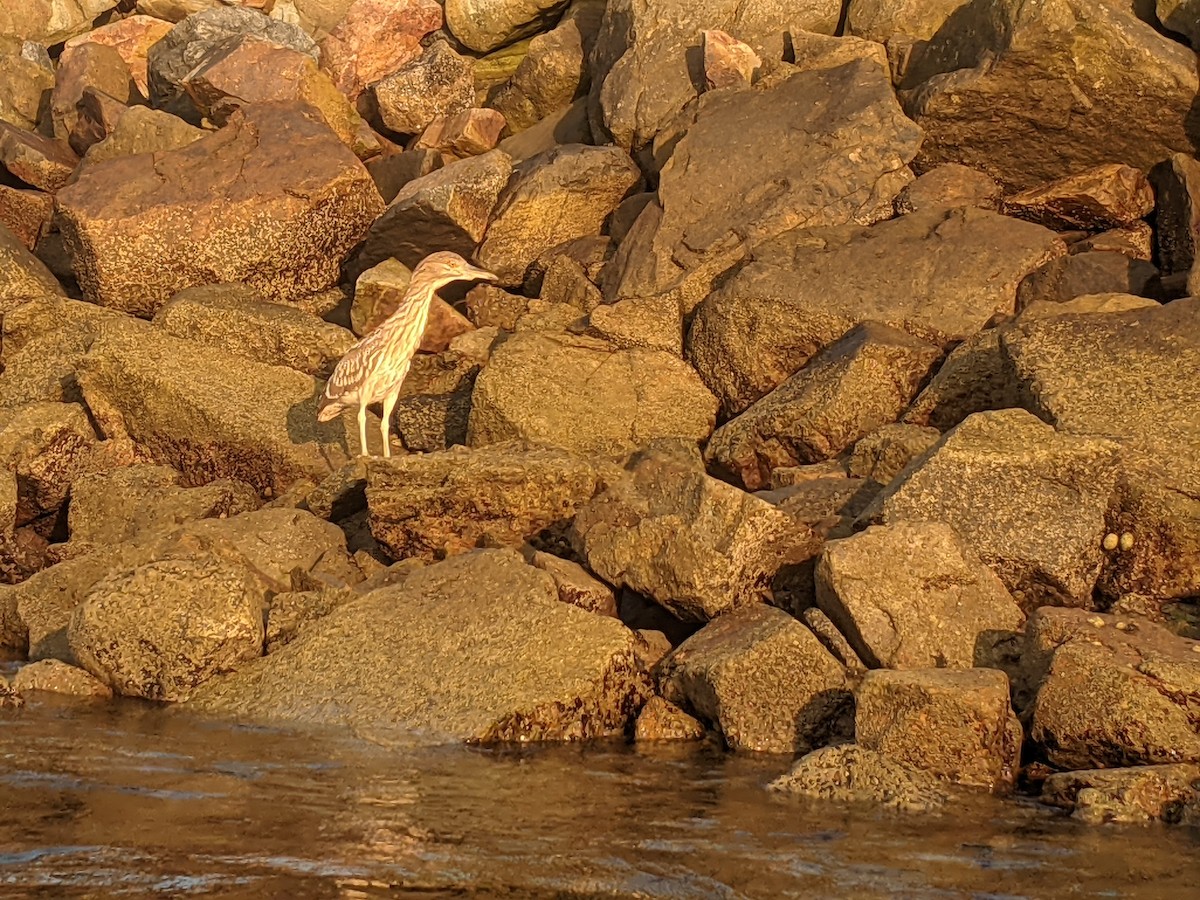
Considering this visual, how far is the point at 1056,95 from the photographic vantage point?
38.9ft

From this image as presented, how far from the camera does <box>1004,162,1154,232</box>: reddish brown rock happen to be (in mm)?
11719

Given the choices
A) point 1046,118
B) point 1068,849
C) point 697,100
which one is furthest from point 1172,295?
point 1068,849

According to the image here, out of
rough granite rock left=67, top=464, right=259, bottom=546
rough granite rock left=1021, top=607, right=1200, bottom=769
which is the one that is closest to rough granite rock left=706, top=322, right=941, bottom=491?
rough granite rock left=1021, top=607, right=1200, bottom=769

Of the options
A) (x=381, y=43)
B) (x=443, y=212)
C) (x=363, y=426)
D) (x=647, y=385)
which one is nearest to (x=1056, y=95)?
(x=647, y=385)

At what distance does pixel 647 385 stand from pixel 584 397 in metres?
0.51

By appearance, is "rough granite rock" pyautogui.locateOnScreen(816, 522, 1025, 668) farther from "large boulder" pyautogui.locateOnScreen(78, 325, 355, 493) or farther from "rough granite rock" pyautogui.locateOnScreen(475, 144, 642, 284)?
"rough granite rock" pyautogui.locateOnScreen(475, 144, 642, 284)

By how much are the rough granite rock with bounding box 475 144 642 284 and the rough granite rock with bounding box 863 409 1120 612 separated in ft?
19.2

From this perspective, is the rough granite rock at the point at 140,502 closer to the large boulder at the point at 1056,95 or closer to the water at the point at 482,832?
the water at the point at 482,832

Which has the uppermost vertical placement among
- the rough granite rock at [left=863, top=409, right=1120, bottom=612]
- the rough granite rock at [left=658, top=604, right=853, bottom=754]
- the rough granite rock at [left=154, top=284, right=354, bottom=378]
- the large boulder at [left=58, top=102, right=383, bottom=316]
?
the large boulder at [left=58, top=102, right=383, bottom=316]

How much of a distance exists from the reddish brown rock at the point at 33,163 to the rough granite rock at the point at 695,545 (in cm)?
933

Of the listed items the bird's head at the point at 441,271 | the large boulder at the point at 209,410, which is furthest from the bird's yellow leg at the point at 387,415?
the bird's head at the point at 441,271

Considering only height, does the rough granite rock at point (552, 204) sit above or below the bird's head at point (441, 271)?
above

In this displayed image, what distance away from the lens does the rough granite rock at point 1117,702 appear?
675cm

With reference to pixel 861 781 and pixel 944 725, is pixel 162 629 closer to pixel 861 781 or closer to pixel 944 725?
pixel 861 781
